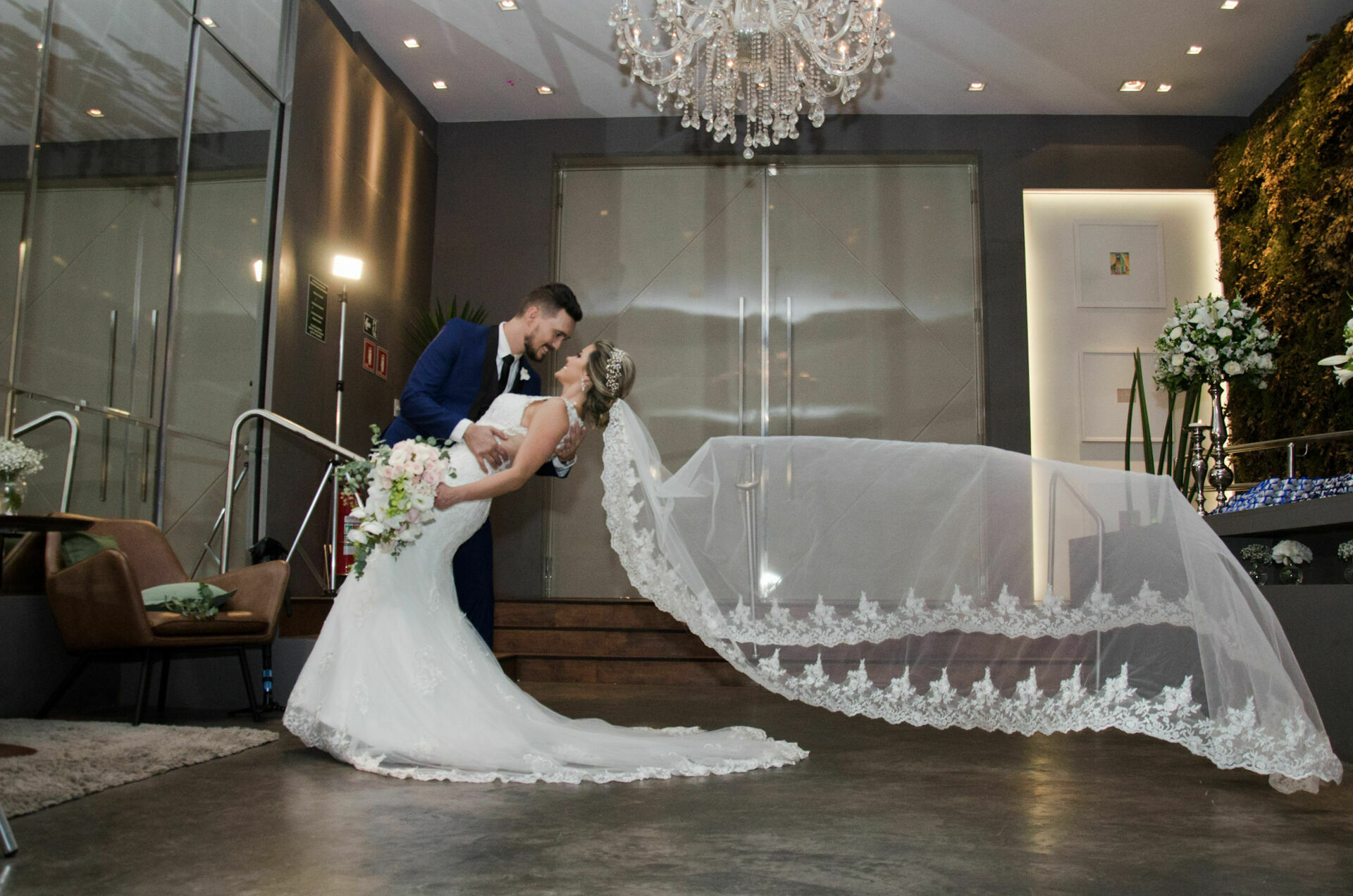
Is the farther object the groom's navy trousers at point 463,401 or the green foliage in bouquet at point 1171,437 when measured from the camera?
the green foliage in bouquet at point 1171,437

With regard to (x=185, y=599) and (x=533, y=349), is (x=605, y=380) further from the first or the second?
(x=185, y=599)

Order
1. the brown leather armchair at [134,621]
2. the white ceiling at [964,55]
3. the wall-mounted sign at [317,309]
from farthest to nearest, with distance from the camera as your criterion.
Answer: the white ceiling at [964,55] → the wall-mounted sign at [317,309] → the brown leather armchair at [134,621]

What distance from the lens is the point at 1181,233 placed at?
8.82m

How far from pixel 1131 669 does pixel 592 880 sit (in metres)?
1.93

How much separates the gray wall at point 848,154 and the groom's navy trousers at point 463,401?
4.60m

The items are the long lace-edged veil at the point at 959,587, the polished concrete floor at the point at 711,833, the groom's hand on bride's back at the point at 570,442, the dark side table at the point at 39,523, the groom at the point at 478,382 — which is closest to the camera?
the polished concrete floor at the point at 711,833

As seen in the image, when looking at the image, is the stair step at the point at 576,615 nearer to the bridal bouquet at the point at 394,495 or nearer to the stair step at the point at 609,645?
the stair step at the point at 609,645

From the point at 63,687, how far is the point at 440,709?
1970mm

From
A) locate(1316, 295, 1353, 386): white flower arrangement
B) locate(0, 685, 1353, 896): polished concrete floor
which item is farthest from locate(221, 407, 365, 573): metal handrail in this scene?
locate(1316, 295, 1353, 386): white flower arrangement

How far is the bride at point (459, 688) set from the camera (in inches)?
127

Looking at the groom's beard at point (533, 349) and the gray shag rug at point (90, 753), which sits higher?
the groom's beard at point (533, 349)

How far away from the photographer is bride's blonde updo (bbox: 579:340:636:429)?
361cm

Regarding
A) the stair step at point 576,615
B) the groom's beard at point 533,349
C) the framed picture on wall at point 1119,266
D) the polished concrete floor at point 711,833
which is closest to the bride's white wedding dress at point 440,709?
the polished concrete floor at point 711,833

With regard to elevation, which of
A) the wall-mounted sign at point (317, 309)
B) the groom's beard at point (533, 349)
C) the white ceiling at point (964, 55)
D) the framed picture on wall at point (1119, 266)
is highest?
the white ceiling at point (964, 55)
